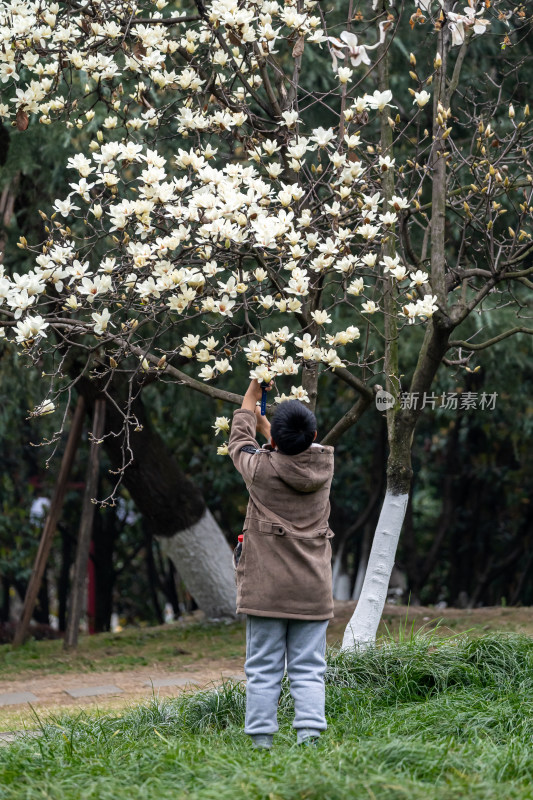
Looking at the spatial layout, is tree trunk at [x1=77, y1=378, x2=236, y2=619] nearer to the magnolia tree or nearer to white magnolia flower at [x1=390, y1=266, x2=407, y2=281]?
the magnolia tree

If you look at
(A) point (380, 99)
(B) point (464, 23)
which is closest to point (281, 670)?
(A) point (380, 99)

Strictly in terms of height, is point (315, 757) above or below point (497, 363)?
below

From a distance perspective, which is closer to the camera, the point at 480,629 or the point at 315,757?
the point at 315,757

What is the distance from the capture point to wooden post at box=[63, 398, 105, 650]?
884cm

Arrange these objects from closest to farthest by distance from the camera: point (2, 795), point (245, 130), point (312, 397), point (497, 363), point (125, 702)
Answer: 1. point (2, 795)
2. point (312, 397)
3. point (125, 702)
4. point (245, 130)
5. point (497, 363)

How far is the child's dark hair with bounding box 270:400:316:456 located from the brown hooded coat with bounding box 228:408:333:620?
46 millimetres

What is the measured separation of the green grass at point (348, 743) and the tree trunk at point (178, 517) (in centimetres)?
435

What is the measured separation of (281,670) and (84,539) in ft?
17.6

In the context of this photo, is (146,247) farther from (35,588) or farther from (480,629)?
(35,588)

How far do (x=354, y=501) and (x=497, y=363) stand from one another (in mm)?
5234

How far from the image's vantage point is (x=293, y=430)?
13.1ft

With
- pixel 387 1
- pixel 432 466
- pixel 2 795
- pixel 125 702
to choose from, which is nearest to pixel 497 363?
pixel 387 1

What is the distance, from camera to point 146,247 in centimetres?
466

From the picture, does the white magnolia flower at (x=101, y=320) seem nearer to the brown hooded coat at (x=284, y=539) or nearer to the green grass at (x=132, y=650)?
the brown hooded coat at (x=284, y=539)
